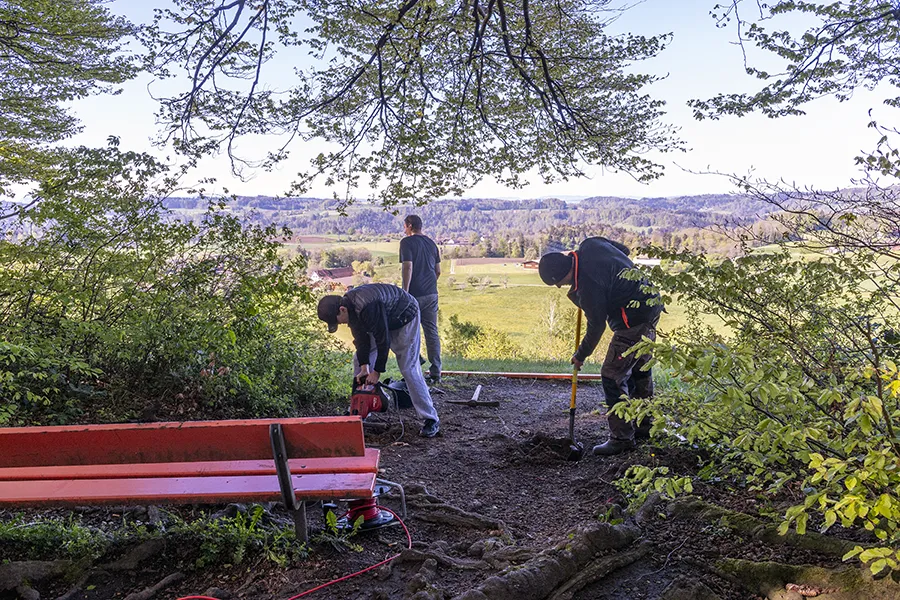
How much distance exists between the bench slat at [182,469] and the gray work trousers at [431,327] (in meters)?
4.73

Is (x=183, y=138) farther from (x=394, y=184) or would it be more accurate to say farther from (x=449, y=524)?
(x=449, y=524)

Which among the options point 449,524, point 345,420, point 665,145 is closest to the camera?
point 345,420

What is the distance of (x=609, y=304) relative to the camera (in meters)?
4.95

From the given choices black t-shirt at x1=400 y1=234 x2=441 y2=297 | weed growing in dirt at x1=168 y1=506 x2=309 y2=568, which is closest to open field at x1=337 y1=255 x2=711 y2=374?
black t-shirt at x1=400 y1=234 x2=441 y2=297

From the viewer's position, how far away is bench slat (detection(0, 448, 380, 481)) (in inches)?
118

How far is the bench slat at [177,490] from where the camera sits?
9.27 feet

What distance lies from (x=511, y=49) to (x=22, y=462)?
6.41 meters

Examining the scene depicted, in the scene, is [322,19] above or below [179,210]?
above

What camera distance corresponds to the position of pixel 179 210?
6.25 m

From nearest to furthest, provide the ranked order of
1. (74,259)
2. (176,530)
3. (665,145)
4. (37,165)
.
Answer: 1. (176,530)
2. (74,259)
3. (665,145)
4. (37,165)

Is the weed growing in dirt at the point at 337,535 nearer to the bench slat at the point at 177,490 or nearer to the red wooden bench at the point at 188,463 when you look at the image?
the red wooden bench at the point at 188,463

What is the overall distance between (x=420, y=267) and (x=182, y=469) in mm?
5102

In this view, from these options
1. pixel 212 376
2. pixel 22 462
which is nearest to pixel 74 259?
pixel 212 376

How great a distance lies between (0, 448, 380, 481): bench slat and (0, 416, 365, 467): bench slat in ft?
0.11
